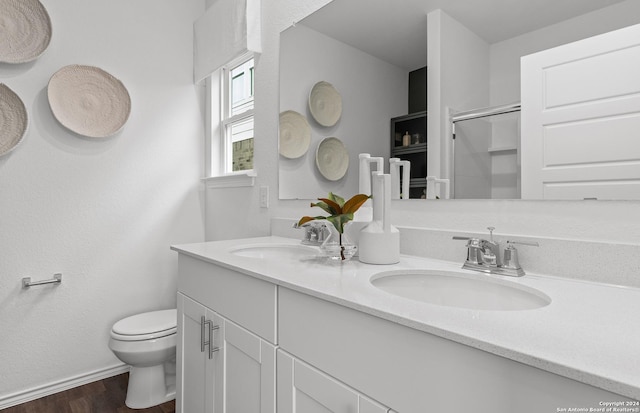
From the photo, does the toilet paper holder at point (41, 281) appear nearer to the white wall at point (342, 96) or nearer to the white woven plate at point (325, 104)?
the white wall at point (342, 96)

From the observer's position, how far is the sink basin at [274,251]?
1488 millimetres

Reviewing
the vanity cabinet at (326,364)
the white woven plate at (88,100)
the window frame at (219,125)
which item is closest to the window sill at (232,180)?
the window frame at (219,125)

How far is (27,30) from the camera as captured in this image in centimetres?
180

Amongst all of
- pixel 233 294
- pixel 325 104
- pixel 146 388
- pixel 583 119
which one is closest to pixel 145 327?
pixel 146 388

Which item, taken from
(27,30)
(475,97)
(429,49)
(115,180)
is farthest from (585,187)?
(27,30)

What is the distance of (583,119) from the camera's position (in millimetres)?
871

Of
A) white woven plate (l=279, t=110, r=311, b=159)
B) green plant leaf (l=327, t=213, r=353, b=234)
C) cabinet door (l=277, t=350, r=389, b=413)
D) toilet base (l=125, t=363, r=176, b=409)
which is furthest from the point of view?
toilet base (l=125, t=363, r=176, b=409)

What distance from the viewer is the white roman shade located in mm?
1934

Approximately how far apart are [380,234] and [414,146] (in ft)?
1.31

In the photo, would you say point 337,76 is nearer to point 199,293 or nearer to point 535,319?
point 199,293

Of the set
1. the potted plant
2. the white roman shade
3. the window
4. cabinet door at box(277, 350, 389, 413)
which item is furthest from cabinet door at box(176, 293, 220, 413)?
the white roman shade

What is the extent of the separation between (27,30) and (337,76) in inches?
66.2

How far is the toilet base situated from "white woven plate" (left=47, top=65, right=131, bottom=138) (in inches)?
53.6

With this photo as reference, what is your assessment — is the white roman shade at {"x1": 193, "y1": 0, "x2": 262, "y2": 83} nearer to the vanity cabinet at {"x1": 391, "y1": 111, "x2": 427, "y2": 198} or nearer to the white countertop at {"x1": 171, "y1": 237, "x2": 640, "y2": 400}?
the vanity cabinet at {"x1": 391, "y1": 111, "x2": 427, "y2": 198}
